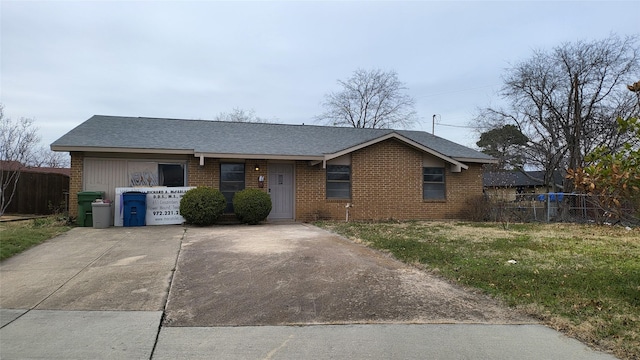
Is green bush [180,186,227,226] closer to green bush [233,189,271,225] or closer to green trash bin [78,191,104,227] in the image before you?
green bush [233,189,271,225]

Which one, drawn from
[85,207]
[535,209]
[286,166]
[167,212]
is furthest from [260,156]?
[535,209]

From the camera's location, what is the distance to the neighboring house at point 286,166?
14.1 meters

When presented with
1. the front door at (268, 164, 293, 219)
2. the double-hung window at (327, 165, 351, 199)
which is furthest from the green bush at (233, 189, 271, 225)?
the double-hung window at (327, 165, 351, 199)

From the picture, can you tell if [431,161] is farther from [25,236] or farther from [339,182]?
[25,236]

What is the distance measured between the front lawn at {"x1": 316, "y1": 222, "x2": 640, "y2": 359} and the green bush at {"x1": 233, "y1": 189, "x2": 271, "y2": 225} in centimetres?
261

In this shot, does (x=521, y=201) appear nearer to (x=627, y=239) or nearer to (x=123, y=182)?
(x=627, y=239)

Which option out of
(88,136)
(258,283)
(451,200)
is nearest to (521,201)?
(451,200)

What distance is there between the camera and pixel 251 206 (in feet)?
44.9

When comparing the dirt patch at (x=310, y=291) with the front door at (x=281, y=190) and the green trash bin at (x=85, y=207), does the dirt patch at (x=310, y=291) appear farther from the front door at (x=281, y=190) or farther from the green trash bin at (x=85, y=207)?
the front door at (x=281, y=190)

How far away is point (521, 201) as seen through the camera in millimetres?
17984

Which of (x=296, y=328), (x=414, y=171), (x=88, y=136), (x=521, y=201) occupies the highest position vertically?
(x=88, y=136)

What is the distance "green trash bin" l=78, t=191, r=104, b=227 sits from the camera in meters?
13.0

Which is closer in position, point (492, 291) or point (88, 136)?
point (492, 291)

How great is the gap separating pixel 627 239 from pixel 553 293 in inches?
287
